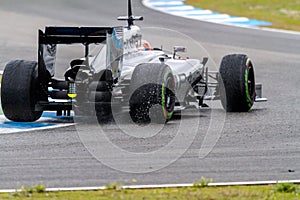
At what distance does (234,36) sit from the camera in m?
23.7

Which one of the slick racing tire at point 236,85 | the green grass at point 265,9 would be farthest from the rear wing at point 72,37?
the green grass at point 265,9

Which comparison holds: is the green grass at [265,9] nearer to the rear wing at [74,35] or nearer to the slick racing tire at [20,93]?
the rear wing at [74,35]

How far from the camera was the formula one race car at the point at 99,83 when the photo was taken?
1158cm

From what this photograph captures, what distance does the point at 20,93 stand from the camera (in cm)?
1181

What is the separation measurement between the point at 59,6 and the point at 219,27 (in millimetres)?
6381

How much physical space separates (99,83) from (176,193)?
12.9 ft

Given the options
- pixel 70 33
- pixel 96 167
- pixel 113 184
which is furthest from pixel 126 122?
pixel 113 184

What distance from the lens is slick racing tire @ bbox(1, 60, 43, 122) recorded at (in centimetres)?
1182

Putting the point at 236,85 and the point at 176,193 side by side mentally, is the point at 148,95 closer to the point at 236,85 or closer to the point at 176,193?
the point at 236,85

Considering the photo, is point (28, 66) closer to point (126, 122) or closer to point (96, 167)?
point (126, 122)

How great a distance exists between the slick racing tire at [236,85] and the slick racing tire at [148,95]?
144 centimetres

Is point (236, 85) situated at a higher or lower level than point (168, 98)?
higher

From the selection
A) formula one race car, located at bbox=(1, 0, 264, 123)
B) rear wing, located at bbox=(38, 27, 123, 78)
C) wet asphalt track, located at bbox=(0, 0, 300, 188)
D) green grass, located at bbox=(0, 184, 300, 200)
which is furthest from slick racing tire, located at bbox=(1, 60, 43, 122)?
green grass, located at bbox=(0, 184, 300, 200)

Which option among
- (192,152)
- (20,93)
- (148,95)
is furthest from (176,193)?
(20,93)
